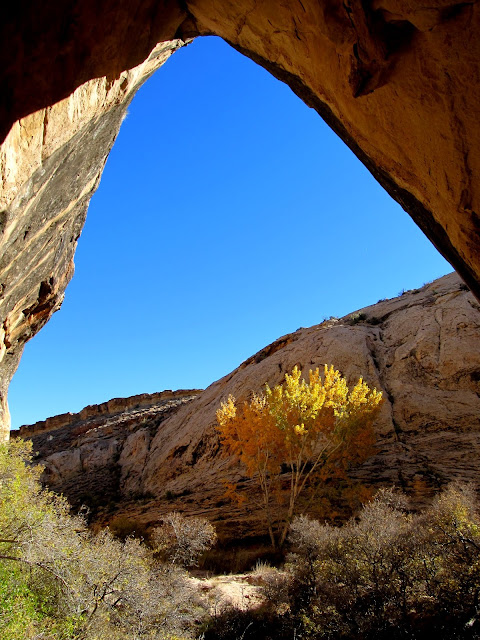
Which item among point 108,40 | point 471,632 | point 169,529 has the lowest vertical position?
point 471,632

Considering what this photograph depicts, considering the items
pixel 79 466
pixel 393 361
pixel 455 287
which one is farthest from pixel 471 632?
pixel 79 466

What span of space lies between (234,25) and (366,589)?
39.1 feet

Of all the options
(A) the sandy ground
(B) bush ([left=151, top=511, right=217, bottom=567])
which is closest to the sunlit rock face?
(A) the sandy ground

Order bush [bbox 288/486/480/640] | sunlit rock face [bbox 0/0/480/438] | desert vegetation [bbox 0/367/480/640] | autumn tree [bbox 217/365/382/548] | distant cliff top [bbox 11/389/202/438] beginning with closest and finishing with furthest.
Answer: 1. sunlit rock face [bbox 0/0/480/438]
2. bush [bbox 288/486/480/640]
3. desert vegetation [bbox 0/367/480/640]
4. autumn tree [bbox 217/365/382/548]
5. distant cliff top [bbox 11/389/202/438]

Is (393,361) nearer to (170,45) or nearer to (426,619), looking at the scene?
(426,619)

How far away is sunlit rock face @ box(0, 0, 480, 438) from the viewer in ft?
12.2

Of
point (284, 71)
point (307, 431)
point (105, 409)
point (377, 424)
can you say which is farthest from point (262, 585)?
point (105, 409)

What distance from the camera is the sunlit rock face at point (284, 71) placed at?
3.73 m

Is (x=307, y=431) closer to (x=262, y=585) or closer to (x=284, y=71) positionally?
(x=262, y=585)

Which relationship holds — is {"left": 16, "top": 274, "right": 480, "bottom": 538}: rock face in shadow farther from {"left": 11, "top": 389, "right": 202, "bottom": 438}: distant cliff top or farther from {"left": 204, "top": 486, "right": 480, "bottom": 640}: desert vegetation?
{"left": 11, "top": 389, "right": 202, "bottom": 438}: distant cliff top

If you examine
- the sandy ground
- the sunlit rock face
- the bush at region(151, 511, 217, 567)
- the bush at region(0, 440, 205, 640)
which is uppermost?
the sunlit rock face

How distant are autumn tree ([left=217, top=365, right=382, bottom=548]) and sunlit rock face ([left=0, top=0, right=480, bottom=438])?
34.7 ft

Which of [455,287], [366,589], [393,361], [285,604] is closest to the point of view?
[366,589]

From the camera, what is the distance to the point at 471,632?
6512 mm
